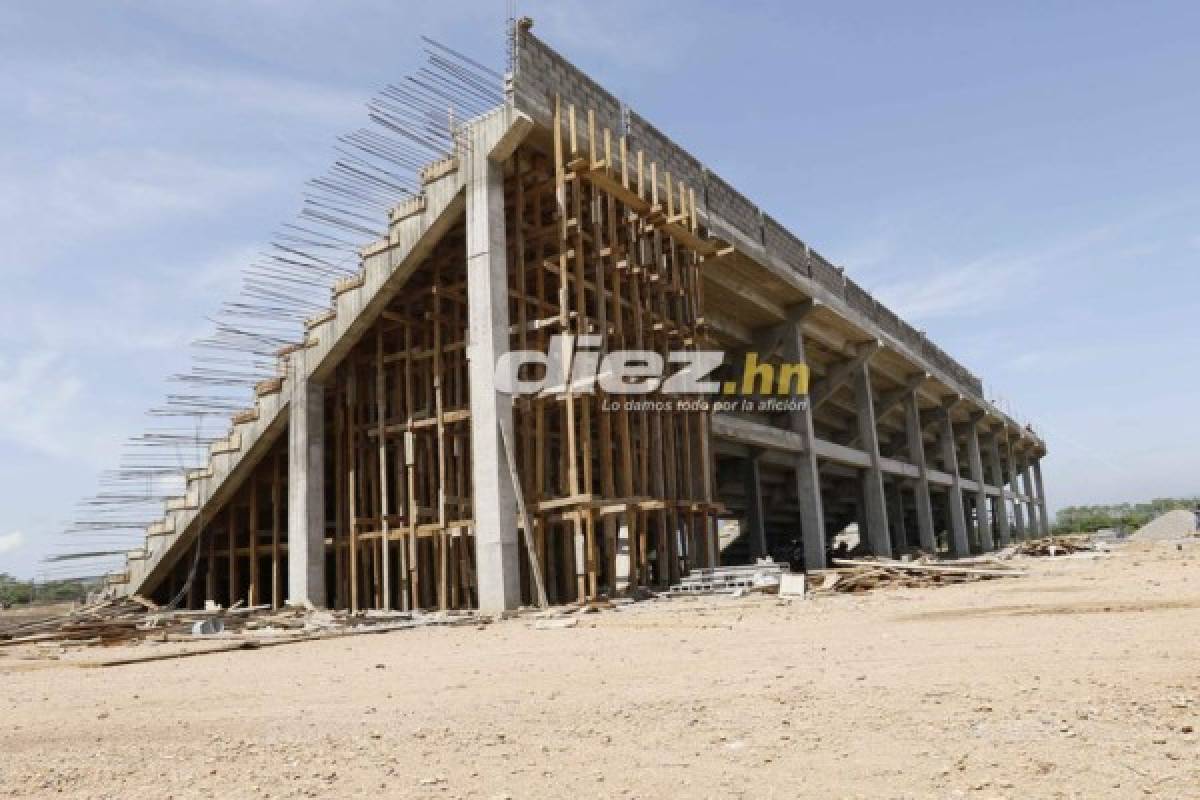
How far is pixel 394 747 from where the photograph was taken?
5.15 meters

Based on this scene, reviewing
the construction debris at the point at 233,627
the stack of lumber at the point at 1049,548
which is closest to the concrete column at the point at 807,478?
the stack of lumber at the point at 1049,548

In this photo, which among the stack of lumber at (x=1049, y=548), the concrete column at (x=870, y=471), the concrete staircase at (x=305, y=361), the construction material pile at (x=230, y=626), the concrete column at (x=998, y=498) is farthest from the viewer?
the concrete column at (x=998, y=498)

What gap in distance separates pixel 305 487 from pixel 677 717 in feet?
53.6

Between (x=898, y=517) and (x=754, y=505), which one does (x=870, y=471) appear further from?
(x=898, y=517)

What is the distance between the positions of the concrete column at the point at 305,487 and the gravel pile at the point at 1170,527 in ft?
142

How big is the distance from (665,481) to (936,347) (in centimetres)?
2943

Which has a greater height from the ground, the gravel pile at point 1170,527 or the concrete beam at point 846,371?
the concrete beam at point 846,371

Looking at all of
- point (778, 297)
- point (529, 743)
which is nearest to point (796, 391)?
point (778, 297)

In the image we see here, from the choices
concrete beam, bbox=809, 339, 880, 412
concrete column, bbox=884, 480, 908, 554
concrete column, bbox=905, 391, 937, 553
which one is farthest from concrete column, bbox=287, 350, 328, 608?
concrete column, bbox=884, 480, 908, 554

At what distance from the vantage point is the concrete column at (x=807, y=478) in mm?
27172

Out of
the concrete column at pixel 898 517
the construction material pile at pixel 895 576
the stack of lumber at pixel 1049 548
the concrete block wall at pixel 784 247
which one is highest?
the concrete block wall at pixel 784 247

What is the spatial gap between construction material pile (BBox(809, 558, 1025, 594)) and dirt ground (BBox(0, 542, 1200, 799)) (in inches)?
214

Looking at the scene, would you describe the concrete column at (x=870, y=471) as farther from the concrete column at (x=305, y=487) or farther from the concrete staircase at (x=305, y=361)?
the concrete column at (x=305, y=487)

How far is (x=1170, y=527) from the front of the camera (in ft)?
156
